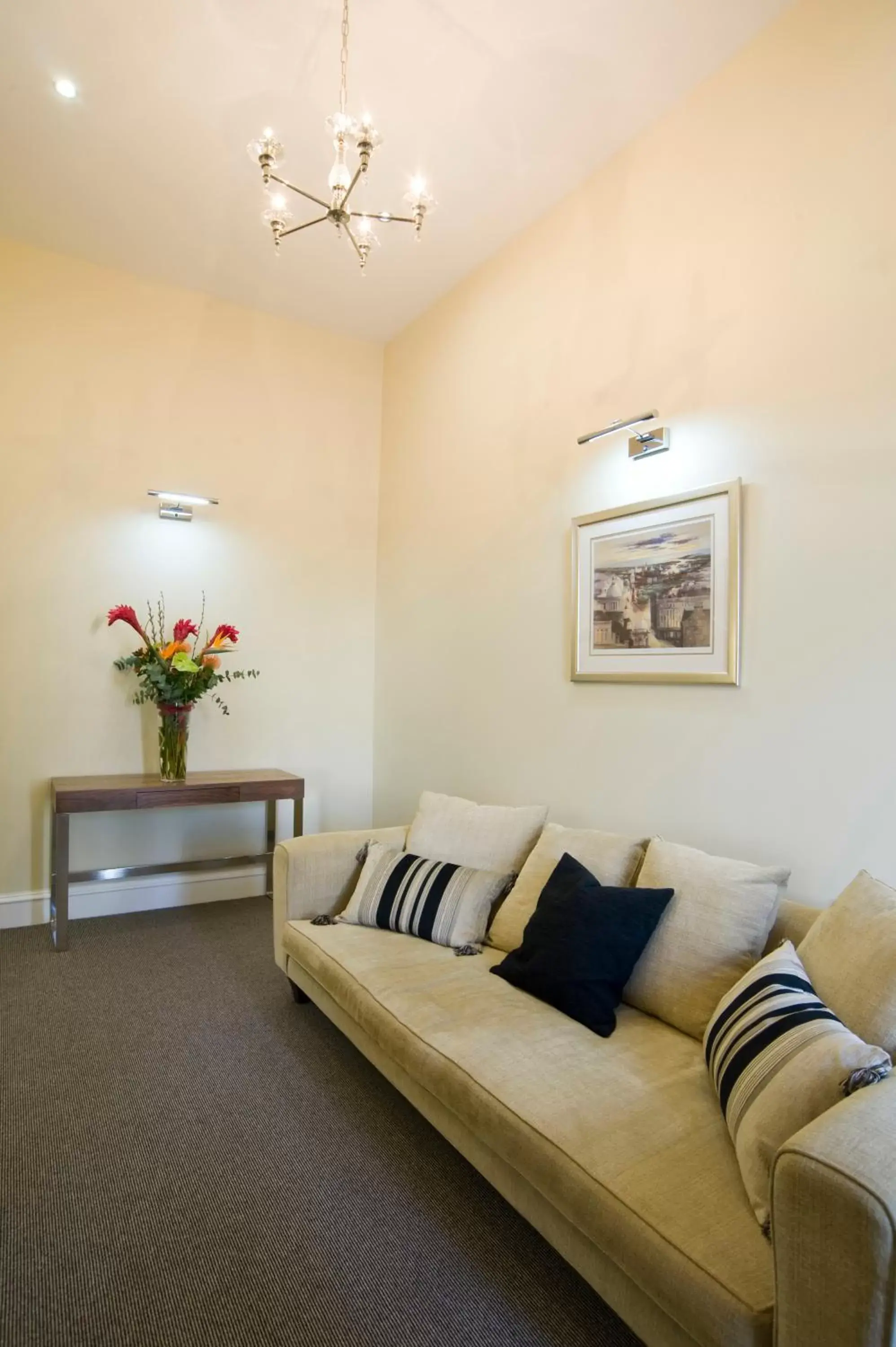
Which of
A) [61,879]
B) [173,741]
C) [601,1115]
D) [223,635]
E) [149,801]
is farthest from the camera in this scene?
[223,635]

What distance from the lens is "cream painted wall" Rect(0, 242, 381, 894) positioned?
3729mm

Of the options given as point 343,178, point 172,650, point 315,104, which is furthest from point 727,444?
point 172,650

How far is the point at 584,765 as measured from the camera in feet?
9.85

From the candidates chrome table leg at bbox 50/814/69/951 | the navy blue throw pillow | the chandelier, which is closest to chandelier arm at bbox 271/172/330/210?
the chandelier

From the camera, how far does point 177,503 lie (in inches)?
161

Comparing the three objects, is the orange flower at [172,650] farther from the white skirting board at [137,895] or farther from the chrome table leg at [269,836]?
the white skirting board at [137,895]

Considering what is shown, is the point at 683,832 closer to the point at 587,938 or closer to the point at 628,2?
the point at 587,938

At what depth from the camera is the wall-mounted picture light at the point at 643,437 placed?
2.65 m

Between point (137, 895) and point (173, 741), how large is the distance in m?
0.96

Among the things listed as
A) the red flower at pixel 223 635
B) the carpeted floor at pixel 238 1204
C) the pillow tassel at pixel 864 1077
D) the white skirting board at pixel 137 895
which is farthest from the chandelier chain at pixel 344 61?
the white skirting board at pixel 137 895

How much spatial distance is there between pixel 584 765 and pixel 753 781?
2.61ft

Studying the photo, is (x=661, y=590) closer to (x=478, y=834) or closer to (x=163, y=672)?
(x=478, y=834)

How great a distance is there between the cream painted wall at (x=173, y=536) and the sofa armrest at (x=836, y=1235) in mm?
3678

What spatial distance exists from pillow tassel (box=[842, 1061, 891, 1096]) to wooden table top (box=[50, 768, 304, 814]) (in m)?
3.07
